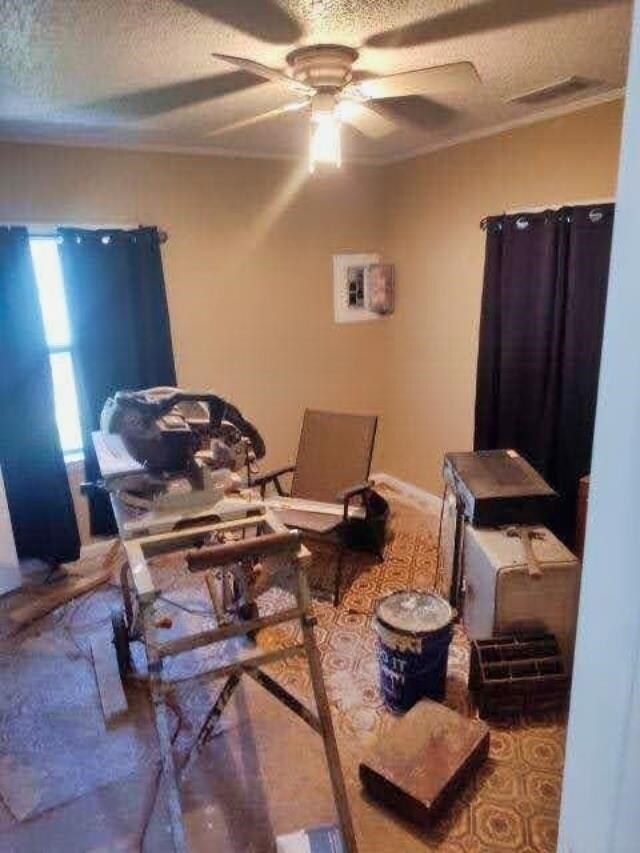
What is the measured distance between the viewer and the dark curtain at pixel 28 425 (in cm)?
309

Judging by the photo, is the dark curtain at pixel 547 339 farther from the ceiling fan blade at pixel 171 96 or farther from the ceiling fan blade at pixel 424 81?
the ceiling fan blade at pixel 171 96

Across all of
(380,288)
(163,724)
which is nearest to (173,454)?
(163,724)

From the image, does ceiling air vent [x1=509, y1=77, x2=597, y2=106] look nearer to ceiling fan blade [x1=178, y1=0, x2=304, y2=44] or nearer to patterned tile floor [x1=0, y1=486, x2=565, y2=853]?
ceiling fan blade [x1=178, y1=0, x2=304, y2=44]

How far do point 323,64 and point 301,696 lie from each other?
2.47m

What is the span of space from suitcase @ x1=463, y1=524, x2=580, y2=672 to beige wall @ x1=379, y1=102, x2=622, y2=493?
1.47m

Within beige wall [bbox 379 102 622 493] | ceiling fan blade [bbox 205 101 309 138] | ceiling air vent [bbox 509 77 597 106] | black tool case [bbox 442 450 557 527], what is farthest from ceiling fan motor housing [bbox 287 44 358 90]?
black tool case [bbox 442 450 557 527]

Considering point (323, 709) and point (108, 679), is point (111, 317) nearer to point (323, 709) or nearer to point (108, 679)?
point (108, 679)

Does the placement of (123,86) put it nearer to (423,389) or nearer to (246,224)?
(246,224)

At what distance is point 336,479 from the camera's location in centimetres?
354

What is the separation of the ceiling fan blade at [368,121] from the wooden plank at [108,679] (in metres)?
2.73

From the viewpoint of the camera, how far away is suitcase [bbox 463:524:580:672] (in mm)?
2387

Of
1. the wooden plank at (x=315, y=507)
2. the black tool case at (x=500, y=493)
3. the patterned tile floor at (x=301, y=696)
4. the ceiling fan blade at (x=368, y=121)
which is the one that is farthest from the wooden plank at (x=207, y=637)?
the ceiling fan blade at (x=368, y=121)

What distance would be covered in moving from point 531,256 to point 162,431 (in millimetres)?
2338

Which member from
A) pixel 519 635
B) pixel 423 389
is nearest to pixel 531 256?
pixel 423 389
